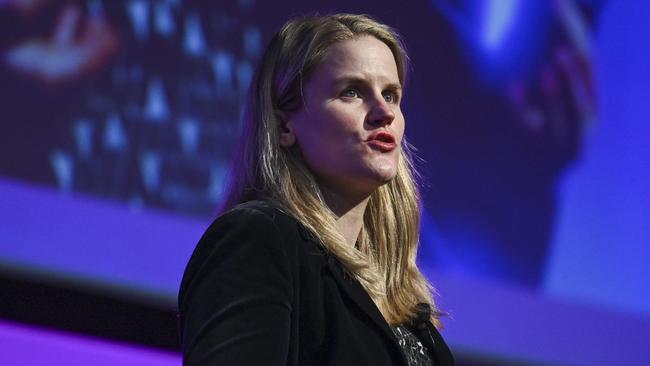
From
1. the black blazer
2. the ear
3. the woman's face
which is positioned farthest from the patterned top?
the ear

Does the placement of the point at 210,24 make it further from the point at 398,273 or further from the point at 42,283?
the point at 398,273

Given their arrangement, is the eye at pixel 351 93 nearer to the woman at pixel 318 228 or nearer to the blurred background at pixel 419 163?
the woman at pixel 318 228

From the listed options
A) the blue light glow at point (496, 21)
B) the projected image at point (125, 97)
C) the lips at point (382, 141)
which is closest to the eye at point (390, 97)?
the lips at point (382, 141)

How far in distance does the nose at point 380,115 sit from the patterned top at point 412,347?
317 millimetres

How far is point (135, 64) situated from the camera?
2.64 metres

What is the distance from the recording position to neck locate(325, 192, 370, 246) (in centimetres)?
156

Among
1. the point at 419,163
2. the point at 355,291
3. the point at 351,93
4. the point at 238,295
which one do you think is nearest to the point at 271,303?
the point at 238,295

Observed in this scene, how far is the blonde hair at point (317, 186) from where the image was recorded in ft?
4.85

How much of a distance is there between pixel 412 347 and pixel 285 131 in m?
0.39

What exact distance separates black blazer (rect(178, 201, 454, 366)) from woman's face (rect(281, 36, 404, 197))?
155 millimetres

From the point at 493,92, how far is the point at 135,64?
3.87 ft

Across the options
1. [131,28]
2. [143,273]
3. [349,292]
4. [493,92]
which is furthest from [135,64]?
[349,292]

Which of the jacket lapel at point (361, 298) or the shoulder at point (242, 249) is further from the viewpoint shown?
the jacket lapel at point (361, 298)

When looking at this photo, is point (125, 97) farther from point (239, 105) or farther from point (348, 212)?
point (348, 212)
